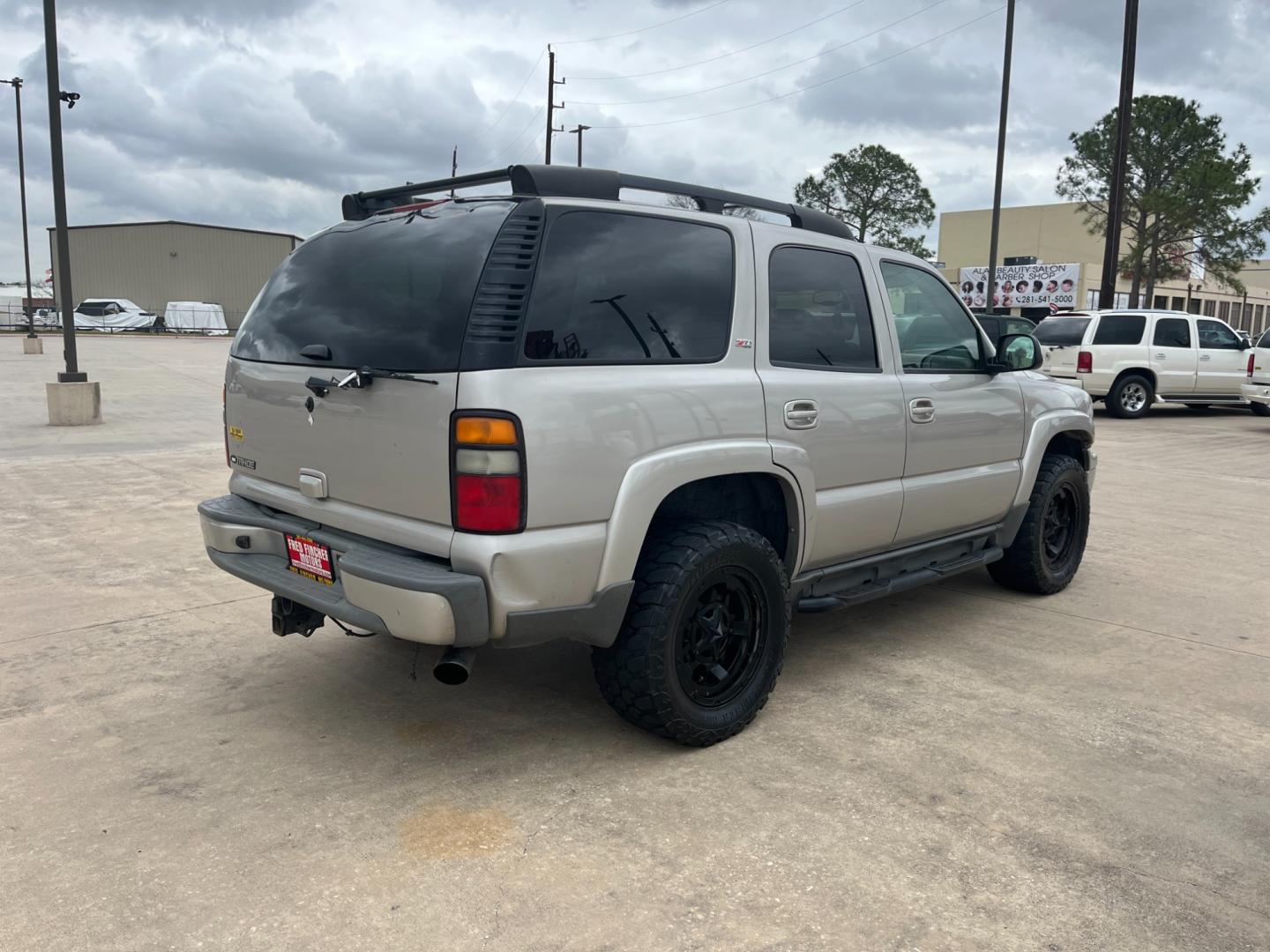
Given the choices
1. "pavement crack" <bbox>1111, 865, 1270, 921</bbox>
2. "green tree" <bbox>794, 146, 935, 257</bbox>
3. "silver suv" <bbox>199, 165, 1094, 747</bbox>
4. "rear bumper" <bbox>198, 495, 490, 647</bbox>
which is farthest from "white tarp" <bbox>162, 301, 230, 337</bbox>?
"pavement crack" <bbox>1111, 865, 1270, 921</bbox>

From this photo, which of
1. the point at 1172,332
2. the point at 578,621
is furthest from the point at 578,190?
the point at 1172,332

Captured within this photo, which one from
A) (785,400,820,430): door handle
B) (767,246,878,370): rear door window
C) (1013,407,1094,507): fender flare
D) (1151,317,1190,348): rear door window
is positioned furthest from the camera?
(1151,317,1190,348): rear door window

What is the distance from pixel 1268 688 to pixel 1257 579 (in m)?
2.11

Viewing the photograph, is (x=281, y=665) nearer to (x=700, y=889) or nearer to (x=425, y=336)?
(x=425, y=336)

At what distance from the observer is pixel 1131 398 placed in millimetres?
16359

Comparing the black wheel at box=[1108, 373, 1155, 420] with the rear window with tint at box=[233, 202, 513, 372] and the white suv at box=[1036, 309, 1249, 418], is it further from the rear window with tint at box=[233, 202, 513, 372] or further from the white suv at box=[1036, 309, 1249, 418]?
the rear window with tint at box=[233, 202, 513, 372]

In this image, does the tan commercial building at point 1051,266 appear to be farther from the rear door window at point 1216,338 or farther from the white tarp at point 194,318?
the white tarp at point 194,318

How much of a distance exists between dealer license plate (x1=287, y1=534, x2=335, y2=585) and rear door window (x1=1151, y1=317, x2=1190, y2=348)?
16.0 m

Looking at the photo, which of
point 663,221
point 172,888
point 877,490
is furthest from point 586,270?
point 172,888

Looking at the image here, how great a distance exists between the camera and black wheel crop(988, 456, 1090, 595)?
5352 millimetres

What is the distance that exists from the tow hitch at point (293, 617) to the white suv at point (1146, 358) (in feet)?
47.9

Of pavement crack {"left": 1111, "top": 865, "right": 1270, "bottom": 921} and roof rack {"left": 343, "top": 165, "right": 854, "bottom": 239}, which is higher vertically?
roof rack {"left": 343, "top": 165, "right": 854, "bottom": 239}

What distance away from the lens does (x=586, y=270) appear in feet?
10.6

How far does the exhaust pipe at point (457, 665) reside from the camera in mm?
3074
